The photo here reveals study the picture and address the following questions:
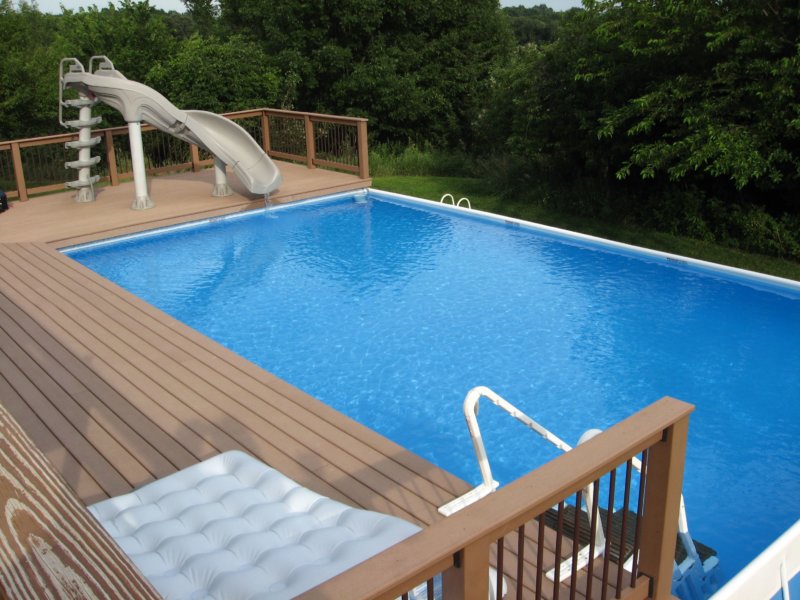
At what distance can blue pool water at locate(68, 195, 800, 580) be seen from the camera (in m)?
4.96

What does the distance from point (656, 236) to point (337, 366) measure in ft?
19.2

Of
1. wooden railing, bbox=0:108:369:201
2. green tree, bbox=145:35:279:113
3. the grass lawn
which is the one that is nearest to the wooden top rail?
wooden railing, bbox=0:108:369:201

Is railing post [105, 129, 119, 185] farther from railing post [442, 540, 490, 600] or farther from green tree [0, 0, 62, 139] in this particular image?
railing post [442, 540, 490, 600]

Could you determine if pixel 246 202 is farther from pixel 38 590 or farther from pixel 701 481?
pixel 38 590

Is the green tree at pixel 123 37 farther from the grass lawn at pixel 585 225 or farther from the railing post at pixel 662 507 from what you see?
the railing post at pixel 662 507

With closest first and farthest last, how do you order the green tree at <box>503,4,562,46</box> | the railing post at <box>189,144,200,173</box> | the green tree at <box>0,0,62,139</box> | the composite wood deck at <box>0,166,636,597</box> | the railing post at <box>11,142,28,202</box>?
the composite wood deck at <box>0,166,636,597</box> → the railing post at <box>11,142,28,202</box> → the railing post at <box>189,144,200,173</box> → the green tree at <box>0,0,62,139</box> → the green tree at <box>503,4,562,46</box>

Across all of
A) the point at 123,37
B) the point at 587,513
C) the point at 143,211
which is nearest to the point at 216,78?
the point at 123,37

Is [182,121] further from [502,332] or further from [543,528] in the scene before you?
[543,528]

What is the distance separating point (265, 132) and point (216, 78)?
4.57 m

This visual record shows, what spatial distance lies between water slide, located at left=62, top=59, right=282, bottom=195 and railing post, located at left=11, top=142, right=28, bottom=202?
0.99 metres

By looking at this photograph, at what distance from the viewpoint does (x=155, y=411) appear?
4406mm

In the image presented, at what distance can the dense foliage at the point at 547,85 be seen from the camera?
29.5 ft

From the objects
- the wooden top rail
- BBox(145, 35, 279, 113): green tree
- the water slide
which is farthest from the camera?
BBox(145, 35, 279, 113): green tree

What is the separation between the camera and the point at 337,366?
6.09m
